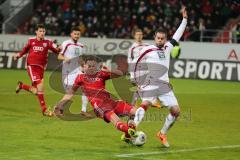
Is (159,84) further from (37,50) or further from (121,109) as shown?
(37,50)

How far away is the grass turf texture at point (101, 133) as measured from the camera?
10547mm

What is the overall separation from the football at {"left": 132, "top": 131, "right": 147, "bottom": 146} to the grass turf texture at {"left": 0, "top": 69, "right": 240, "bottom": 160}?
0.38 ft

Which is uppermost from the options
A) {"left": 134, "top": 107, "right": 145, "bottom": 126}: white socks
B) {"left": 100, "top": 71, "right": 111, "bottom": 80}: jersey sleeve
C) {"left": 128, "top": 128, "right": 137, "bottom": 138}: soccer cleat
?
{"left": 100, "top": 71, "right": 111, "bottom": 80}: jersey sleeve

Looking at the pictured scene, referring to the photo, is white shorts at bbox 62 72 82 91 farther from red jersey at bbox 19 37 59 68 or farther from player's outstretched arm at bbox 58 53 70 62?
red jersey at bbox 19 37 59 68

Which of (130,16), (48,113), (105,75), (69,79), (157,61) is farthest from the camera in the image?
(130,16)

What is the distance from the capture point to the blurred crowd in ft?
109

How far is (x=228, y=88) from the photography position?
1007 inches

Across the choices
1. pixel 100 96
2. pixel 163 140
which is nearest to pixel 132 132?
pixel 163 140

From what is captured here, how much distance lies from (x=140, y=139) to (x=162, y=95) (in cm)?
101

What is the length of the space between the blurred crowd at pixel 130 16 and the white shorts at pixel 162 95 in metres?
20.8

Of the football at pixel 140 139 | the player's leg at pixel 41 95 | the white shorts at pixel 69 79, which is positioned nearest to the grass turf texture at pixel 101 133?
the football at pixel 140 139

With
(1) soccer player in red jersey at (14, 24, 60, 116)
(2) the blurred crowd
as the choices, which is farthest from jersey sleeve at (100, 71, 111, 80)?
(2) the blurred crowd

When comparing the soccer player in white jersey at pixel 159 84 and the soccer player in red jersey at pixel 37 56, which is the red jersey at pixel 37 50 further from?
the soccer player in white jersey at pixel 159 84

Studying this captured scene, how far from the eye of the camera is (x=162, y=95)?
1141 centimetres
